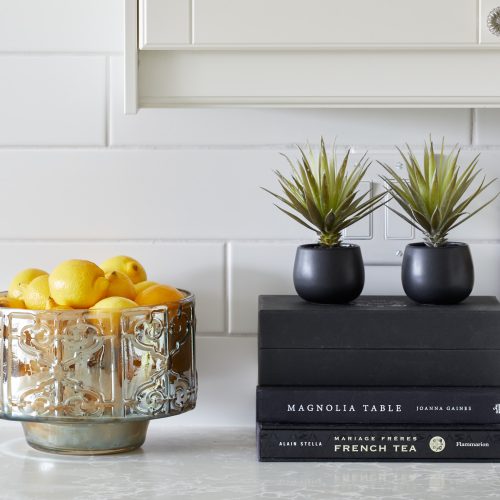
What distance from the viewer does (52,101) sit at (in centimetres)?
139

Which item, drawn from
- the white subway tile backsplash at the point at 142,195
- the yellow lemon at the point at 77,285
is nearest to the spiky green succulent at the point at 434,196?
the white subway tile backsplash at the point at 142,195

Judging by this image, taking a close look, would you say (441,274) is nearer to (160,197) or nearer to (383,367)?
(383,367)

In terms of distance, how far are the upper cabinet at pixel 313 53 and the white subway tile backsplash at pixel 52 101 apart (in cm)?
27

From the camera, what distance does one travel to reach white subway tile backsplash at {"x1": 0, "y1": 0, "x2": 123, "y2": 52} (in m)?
1.37

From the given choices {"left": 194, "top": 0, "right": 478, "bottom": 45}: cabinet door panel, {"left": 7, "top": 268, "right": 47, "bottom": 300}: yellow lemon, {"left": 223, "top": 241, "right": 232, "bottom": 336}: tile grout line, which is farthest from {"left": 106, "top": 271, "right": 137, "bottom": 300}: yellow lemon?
{"left": 194, "top": 0, "right": 478, "bottom": 45}: cabinet door panel

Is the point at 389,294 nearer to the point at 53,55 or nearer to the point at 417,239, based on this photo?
the point at 417,239

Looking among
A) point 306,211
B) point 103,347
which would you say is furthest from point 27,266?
point 306,211

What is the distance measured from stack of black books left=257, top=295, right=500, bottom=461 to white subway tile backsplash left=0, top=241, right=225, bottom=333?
0.21 m

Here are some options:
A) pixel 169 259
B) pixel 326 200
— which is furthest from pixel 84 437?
pixel 326 200

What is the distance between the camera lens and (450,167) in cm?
129

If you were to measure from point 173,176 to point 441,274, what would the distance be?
1.42 ft

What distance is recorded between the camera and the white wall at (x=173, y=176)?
138 centimetres

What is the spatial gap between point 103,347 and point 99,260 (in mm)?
267

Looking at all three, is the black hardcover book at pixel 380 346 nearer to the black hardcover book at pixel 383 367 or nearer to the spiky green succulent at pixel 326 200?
the black hardcover book at pixel 383 367
